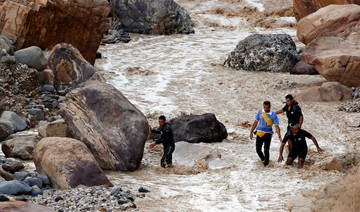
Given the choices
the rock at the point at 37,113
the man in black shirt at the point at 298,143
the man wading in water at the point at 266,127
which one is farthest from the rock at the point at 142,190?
the rock at the point at 37,113

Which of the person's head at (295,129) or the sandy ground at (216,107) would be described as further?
the person's head at (295,129)

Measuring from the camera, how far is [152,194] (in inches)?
279

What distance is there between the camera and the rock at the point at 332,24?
1584cm

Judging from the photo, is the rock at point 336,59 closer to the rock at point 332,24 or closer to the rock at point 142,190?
the rock at point 332,24

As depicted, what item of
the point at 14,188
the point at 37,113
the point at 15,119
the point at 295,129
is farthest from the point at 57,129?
the point at 295,129

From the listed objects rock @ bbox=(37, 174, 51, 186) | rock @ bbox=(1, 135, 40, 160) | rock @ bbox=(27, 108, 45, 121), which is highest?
rock @ bbox=(37, 174, 51, 186)

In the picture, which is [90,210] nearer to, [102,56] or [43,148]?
[43,148]

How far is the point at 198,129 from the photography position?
11266 mm

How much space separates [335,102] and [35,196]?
32.6 feet

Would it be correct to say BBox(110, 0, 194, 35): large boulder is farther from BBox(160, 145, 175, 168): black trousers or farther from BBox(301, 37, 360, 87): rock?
BBox(160, 145, 175, 168): black trousers

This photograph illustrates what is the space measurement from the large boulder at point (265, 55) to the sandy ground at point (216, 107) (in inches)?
19.4

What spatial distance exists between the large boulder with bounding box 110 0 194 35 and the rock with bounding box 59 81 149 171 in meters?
15.7

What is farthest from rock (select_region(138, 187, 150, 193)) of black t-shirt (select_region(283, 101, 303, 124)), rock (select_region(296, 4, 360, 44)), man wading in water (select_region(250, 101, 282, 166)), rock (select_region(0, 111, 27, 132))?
Answer: rock (select_region(296, 4, 360, 44))

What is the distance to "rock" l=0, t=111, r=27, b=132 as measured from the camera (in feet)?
36.3
